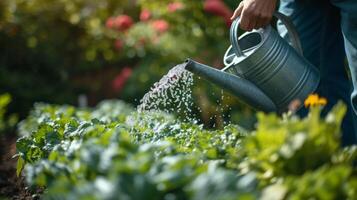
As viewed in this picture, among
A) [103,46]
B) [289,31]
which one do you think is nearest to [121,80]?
[103,46]

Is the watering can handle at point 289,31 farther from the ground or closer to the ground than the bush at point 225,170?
farther from the ground

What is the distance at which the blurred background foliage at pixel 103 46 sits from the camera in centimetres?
693

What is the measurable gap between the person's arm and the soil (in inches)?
44.0

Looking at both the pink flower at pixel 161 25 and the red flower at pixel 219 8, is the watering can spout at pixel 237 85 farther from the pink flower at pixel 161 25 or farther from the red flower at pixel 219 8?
the pink flower at pixel 161 25

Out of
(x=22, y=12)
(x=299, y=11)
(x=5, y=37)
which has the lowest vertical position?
(x=299, y=11)

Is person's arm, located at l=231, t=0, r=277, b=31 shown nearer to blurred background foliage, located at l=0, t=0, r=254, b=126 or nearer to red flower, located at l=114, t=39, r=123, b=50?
blurred background foliage, located at l=0, t=0, r=254, b=126

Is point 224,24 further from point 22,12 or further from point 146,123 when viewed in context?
point 146,123

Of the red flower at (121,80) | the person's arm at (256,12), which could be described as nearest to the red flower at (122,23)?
the red flower at (121,80)

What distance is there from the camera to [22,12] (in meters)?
8.09

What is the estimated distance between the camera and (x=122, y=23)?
848 cm

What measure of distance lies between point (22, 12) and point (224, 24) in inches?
93.7

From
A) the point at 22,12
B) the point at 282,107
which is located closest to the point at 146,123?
the point at 282,107

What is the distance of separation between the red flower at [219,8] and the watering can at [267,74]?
12.1 ft

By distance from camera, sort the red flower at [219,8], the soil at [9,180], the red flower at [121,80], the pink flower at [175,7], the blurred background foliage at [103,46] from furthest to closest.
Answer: the red flower at [121,80], the pink flower at [175,7], the blurred background foliage at [103,46], the red flower at [219,8], the soil at [9,180]
